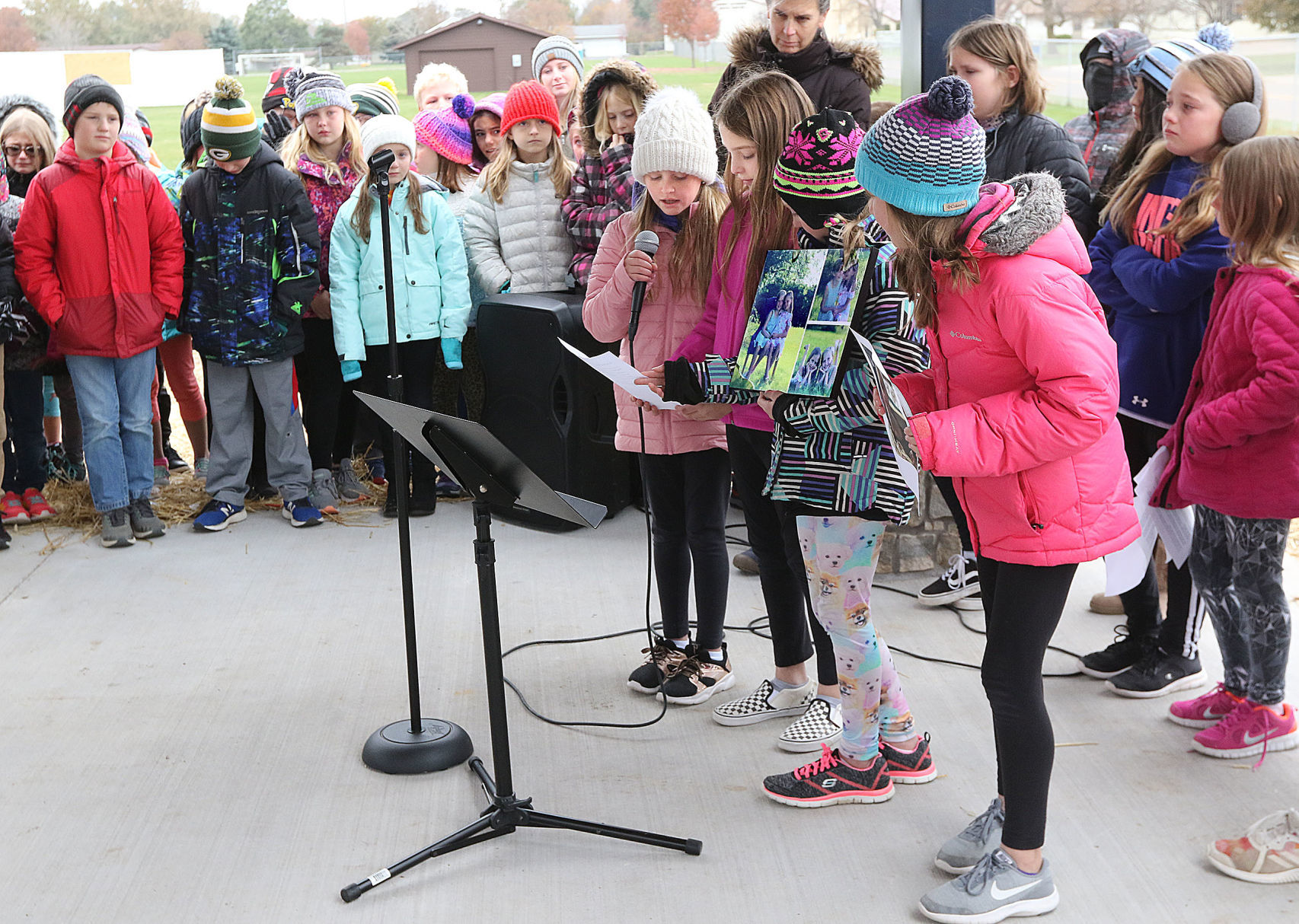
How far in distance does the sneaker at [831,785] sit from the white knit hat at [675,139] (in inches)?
57.5

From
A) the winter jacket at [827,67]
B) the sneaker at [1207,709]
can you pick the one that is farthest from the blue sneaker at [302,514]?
the sneaker at [1207,709]

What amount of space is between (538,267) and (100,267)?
5.68 feet

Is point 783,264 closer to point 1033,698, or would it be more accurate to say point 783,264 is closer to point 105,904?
point 1033,698

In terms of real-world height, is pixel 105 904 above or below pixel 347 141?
below

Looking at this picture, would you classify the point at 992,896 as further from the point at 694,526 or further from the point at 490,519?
the point at 694,526

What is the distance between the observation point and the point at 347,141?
202 inches

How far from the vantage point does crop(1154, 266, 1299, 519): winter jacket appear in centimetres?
252

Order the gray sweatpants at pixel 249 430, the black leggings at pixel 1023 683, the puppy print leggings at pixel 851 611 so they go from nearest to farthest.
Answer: the black leggings at pixel 1023 683
the puppy print leggings at pixel 851 611
the gray sweatpants at pixel 249 430

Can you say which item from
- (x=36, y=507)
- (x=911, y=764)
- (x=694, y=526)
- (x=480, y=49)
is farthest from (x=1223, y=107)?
(x=480, y=49)

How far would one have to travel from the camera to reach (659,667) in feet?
10.7

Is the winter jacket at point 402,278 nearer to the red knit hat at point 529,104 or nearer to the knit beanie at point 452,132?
the red knit hat at point 529,104

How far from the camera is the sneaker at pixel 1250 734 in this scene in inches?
108

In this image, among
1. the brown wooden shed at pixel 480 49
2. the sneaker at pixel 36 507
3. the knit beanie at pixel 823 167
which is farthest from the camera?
the brown wooden shed at pixel 480 49

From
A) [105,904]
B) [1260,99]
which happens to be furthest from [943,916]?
[1260,99]
